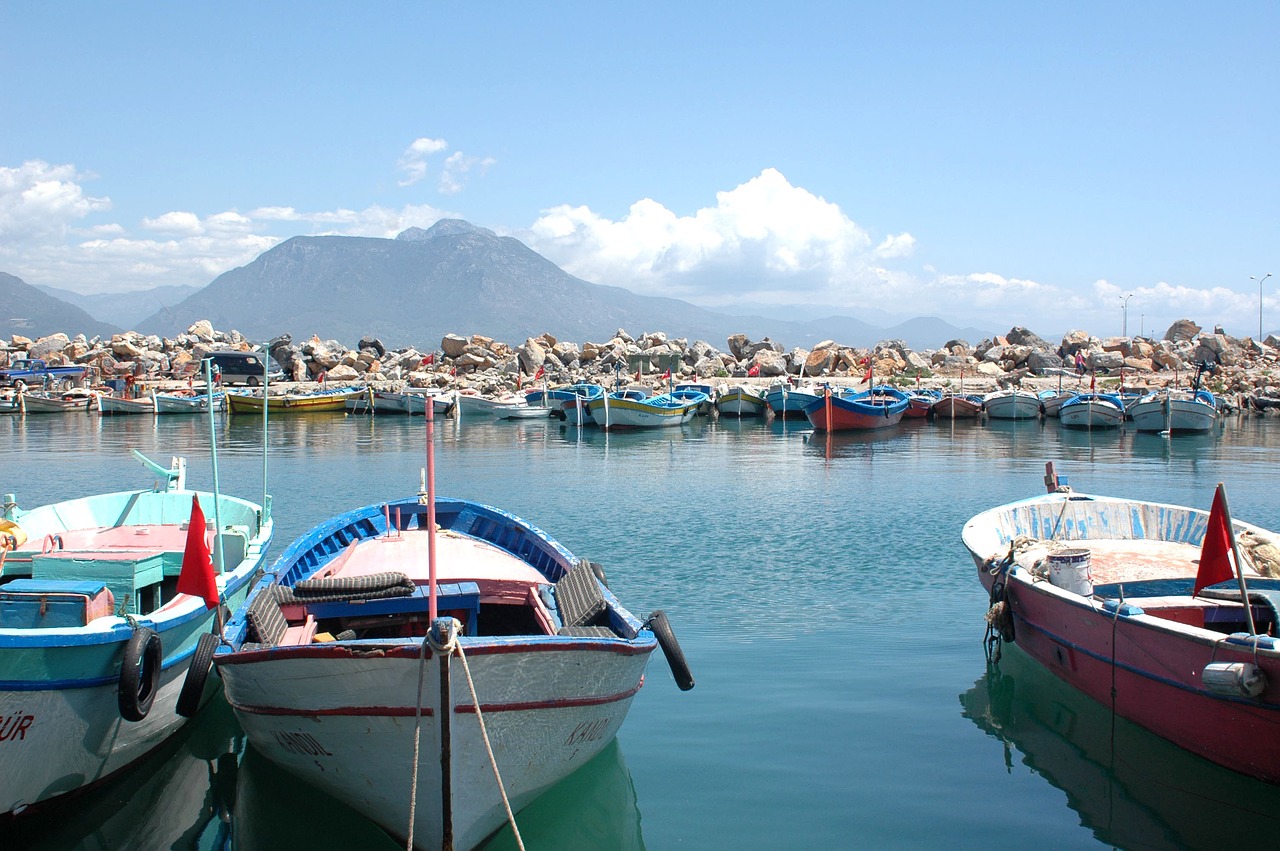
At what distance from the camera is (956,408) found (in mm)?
60594

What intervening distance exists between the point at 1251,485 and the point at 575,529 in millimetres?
21083

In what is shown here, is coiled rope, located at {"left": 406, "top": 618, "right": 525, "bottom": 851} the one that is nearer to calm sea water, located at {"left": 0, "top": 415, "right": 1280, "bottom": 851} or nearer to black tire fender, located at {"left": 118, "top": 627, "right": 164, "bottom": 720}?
calm sea water, located at {"left": 0, "top": 415, "right": 1280, "bottom": 851}

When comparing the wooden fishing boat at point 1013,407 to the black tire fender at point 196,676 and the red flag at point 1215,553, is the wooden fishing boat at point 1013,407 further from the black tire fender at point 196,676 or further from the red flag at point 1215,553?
the black tire fender at point 196,676

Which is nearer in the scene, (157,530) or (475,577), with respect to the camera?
(475,577)

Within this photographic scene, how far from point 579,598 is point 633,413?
44314mm

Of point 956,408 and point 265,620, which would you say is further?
point 956,408

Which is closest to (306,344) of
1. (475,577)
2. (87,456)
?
(87,456)

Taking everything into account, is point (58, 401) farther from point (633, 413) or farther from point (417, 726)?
point (417, 726)

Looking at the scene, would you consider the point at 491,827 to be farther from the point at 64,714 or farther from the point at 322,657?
the point at 64,714

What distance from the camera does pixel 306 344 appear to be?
281ft

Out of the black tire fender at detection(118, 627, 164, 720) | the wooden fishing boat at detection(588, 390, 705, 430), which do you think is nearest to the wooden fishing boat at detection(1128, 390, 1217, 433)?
the wooden fishing boat at detection(588, 390, 705, 430)

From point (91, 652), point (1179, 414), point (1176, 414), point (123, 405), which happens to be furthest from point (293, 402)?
point (91, 652)

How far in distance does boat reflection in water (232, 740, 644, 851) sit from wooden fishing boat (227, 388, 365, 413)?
186ft

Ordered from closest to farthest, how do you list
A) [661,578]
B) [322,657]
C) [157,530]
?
1. [322,657]
2. [157,530]
3. [661,578]
